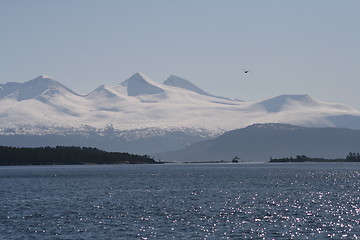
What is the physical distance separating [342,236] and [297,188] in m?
80.1

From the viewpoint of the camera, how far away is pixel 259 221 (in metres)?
90.2

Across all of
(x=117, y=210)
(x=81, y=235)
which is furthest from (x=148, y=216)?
(x=81, y=235)

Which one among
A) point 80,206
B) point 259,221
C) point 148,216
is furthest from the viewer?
point 80,206

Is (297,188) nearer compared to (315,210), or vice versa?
(315,210)

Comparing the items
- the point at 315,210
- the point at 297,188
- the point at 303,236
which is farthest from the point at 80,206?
the point at 297,188

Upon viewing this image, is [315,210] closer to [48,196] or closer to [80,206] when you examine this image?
[80,206]

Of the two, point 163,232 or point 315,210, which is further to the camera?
point 315,210

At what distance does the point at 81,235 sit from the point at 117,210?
2582cm

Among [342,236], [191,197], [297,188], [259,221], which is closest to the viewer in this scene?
[342,236]

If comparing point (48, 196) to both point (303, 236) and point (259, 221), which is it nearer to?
point (259, 221)

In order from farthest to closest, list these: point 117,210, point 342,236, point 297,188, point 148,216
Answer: point 297,188, point 117,210, point 148,216, point 342,236

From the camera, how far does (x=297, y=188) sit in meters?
157

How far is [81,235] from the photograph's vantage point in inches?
3152

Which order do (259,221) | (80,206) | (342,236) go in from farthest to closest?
(80,206) → (259,221) → (342,236)
